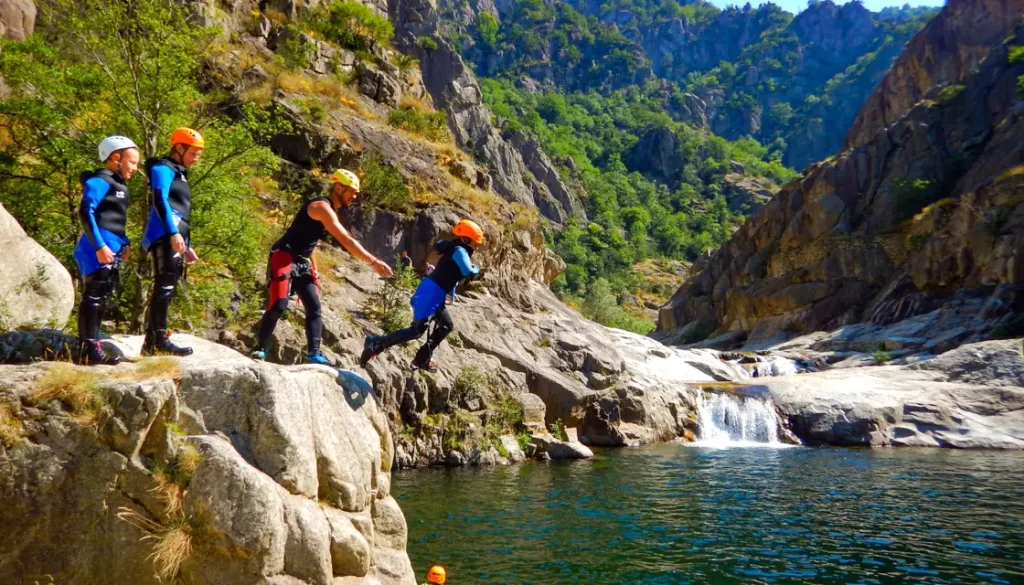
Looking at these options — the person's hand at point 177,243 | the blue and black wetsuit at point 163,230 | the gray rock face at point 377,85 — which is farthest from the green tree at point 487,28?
the person's hand at point 177,243

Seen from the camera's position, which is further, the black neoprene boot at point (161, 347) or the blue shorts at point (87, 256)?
the black neoprene boot at point (161, 347)

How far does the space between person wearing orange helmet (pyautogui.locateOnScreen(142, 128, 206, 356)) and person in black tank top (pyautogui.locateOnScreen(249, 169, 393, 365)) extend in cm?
101

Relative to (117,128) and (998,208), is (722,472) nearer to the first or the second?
(117,128)

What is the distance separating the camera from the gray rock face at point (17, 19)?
75.7 ft

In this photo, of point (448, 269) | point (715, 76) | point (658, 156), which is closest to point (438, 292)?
point (448, 269)

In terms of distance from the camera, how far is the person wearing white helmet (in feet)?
19.4

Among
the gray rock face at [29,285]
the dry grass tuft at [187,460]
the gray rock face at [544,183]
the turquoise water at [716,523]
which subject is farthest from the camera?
the gray rock face at [544,183]

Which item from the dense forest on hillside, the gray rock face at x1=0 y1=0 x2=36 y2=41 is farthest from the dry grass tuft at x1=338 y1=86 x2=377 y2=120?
the dense forest on hillside

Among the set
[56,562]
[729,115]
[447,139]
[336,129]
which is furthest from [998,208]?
[729,115]

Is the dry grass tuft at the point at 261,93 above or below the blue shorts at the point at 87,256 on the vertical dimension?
above

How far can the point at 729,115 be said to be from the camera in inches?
7338

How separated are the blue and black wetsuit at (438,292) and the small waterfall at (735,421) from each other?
2255 cm

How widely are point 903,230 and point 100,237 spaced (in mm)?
60061

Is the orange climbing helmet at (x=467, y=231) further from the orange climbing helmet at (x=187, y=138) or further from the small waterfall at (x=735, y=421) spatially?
the small waterfall at (x=735, y=421)
